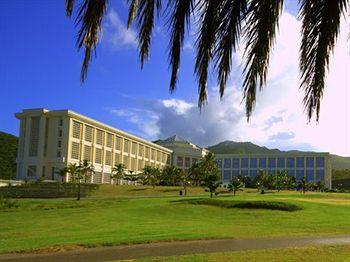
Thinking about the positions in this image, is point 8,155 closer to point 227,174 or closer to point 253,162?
point 227,174

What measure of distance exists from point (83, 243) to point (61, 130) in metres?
98.8

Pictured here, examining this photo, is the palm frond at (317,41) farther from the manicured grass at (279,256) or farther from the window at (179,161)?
the window at (179,161)

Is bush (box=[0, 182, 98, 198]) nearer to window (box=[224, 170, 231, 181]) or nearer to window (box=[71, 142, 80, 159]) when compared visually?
window (box=[71, 142, 80, 159])

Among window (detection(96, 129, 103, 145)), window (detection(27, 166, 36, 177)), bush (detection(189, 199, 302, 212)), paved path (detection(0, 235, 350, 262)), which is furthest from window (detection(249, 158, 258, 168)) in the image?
paved path (detection(0, 235, 350, 262))

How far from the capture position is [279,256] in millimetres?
14055

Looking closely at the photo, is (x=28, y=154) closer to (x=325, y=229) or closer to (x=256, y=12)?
(x=325, y=229)

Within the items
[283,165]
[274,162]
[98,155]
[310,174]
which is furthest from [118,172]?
[310,174]

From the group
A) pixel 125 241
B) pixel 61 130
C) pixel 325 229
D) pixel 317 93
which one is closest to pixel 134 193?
pixel 61 130

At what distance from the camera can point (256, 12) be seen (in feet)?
15.8

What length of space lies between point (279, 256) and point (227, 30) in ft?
33.9

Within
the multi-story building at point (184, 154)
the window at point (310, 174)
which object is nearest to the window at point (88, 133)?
the multi-story building at point (184, 154)

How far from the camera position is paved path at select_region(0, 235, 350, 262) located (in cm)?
1568

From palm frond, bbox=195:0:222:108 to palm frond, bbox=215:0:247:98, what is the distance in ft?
0.19

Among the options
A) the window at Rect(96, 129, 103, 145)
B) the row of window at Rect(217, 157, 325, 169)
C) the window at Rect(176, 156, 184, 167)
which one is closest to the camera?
the window at Rect(96, 129, 103, 145)
